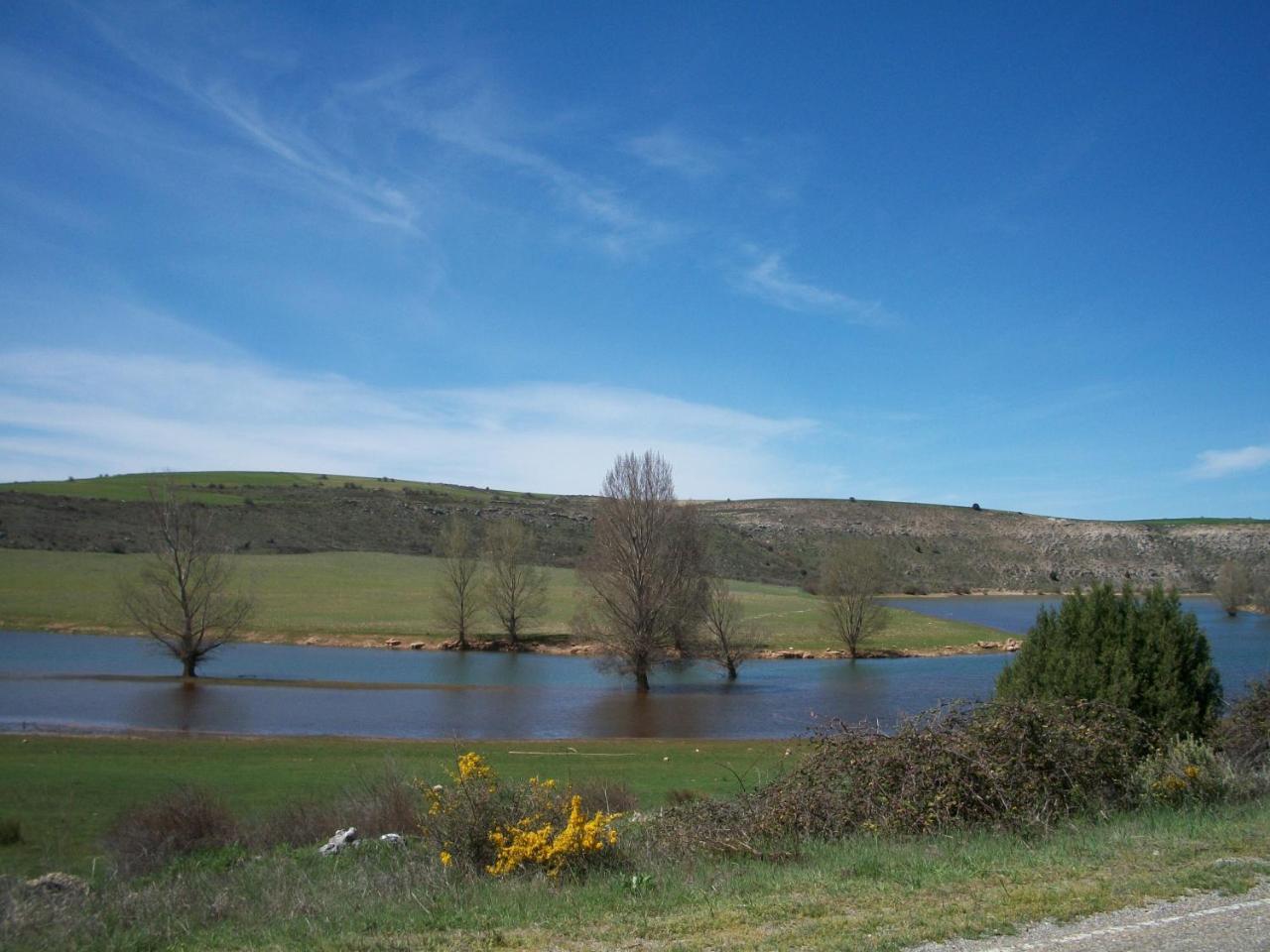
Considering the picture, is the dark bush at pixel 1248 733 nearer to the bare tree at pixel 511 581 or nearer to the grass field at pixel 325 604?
the grass field at pixel 325 604

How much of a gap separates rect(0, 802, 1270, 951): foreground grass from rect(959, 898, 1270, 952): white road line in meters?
0.26

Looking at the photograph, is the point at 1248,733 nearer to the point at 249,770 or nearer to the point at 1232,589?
the point at 249,770

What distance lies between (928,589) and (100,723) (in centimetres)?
8870

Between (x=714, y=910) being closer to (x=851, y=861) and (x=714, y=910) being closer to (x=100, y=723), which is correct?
(x=851, y=861)

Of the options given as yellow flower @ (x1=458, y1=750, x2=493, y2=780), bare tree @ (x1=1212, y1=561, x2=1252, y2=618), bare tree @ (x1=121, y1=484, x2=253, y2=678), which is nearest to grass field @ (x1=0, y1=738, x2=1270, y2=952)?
yellow flower @ (x1=458, y1=750, x2=493, y2=780)

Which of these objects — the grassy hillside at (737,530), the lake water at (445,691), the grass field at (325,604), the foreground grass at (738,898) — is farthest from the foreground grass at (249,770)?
the grassy hillside at (737,530)

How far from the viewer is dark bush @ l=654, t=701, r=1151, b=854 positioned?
29.2 ft

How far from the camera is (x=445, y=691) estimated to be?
135ft

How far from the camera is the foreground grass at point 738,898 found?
5.77 metres

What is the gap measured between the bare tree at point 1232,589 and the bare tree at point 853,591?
135 feet

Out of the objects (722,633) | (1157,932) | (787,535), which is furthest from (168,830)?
(787,535)

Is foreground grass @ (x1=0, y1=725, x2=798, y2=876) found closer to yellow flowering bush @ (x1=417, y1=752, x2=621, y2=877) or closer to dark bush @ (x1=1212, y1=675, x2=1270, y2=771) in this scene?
yellow flowering bush @ (x1=417, y1=752, x2=621, y2=877)

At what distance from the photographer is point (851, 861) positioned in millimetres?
7336

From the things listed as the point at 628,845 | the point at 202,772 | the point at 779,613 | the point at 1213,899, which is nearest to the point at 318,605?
the point at 779,613
